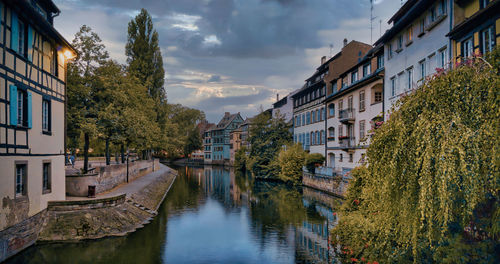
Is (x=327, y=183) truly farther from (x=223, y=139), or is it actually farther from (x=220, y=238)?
(x=223, y=139)

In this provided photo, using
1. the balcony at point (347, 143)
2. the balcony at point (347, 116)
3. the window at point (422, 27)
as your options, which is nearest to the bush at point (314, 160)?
the balcony at point (347, 143)

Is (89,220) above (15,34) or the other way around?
the other way around

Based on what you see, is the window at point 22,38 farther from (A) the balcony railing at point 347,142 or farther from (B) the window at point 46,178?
(A) the balcony railing at point 347,142

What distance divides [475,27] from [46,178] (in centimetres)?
1855

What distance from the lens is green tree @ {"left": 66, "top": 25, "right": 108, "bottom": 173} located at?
20953 mm

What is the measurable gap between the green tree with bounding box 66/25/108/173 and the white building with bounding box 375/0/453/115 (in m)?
17.7

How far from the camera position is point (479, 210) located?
22.4 ft

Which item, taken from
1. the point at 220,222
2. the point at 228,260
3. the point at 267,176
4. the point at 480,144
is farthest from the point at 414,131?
the point at 267,176

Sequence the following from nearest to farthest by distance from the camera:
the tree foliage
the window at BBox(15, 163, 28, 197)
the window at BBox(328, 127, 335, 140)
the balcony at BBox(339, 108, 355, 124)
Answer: the tree foliage, the window at BBox(15, 163, 28, 197), the balcony at BBox(339, 108, 355, 124), the window at BBox(328, 127, 335, 140)

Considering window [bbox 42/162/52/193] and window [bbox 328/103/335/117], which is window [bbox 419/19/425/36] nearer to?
window [bbox 328/103/335/117]

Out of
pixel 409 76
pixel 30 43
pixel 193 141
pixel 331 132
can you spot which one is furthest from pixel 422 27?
pixel 193 141

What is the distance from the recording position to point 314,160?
34.7 meters

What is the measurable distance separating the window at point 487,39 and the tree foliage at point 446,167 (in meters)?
5.67

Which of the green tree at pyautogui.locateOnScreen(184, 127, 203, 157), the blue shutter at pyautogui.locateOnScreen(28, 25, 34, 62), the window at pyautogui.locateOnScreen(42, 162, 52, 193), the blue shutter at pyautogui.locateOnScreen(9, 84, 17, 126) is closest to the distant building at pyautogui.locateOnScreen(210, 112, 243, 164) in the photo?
the green tree at pyautogui.locateOnScreen(184, 127, 203, 157)
